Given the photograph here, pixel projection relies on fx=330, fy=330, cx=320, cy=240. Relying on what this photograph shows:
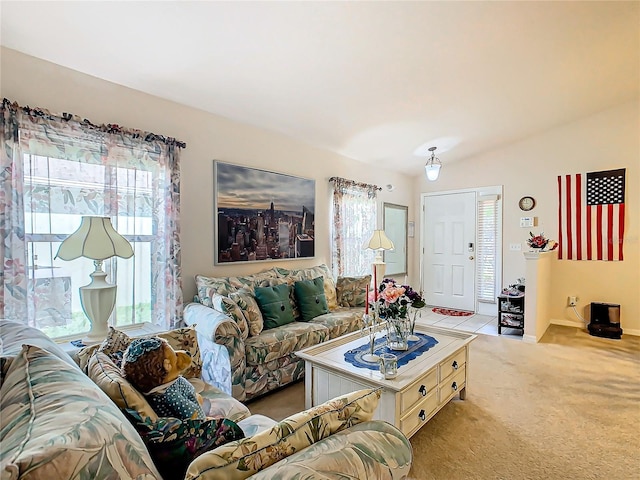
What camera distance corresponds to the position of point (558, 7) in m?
2.43

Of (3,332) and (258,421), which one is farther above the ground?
(3,332)

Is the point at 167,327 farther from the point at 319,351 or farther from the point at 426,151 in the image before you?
the point at 426,151

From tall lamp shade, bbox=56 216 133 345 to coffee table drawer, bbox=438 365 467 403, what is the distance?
227 centimetres

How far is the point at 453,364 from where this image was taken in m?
2.41

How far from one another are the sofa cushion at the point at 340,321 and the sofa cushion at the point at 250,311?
2.06ft

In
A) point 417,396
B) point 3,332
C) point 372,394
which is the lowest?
point 417,396

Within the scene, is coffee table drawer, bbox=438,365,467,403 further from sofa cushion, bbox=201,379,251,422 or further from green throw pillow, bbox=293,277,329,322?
green throw pillow, bbox=293,277,329,322

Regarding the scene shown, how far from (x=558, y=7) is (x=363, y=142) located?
2.37 metres

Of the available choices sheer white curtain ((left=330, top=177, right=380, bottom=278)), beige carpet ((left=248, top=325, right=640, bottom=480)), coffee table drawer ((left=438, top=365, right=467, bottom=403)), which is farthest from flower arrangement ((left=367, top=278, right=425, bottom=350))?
sheer white curtain ((left=330, top=177, right=380, bottom=278))

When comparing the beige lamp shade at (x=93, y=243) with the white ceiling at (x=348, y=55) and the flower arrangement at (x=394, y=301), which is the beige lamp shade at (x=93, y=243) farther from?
the flower arrangement at (x=394, y=301)

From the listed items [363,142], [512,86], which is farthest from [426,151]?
[512,86]

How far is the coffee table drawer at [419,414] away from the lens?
6.18 ft

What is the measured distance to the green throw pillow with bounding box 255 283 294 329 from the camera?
3.06 m

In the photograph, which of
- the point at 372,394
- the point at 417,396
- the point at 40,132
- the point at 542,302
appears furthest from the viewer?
the point at 542,302
